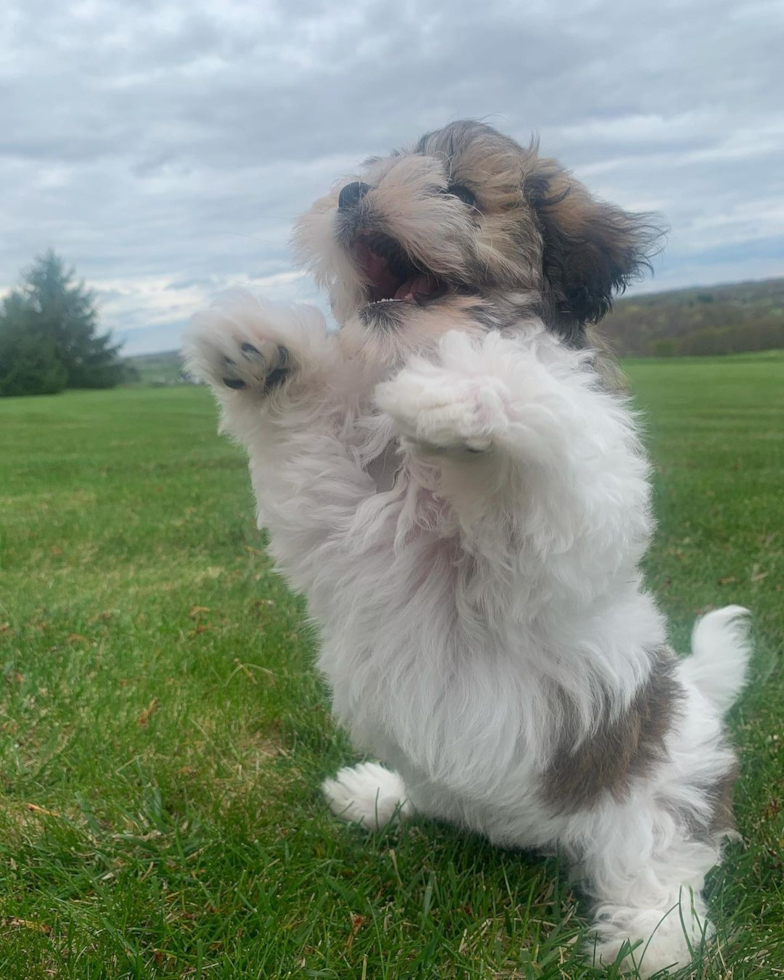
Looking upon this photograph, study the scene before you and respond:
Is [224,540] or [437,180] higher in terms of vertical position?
[437,180]

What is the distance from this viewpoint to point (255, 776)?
9.45ft

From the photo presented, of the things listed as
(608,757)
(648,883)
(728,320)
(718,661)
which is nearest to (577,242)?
(608,757)

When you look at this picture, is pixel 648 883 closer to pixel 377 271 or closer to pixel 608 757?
pixel 608 757

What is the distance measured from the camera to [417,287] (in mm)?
2258

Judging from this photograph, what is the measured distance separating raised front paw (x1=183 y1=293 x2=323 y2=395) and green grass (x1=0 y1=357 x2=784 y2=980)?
0.65 m

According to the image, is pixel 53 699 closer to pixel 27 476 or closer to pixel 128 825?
pixel 128 825

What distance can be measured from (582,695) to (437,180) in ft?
4.81

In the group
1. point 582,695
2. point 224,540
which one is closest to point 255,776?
point 582,695

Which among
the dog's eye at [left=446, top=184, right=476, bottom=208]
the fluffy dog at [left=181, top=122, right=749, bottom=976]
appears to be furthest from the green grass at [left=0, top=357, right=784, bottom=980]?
the dog's eye at [left=446, top=184, right=476, bottom=208]

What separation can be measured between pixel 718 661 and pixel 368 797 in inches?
56.8

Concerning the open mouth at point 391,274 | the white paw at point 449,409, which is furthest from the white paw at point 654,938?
the open mouth at point 391,274

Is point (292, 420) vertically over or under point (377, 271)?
under

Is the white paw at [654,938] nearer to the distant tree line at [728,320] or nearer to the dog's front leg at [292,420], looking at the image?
the dog's front leg at [292,420]

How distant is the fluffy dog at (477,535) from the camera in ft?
6.47
